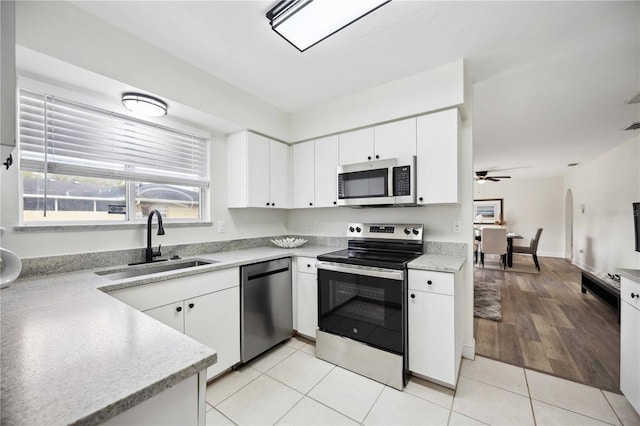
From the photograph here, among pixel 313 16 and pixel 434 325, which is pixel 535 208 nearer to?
pixel 434 325

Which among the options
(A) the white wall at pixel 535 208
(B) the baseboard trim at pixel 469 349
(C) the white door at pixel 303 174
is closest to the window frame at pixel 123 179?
(C) the white door at pixel 303 174

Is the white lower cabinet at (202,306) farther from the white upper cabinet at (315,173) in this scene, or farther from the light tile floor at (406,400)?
the white upper cabinet at (315,173)

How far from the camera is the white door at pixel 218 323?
1.79m

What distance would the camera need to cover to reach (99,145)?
6.23 ft

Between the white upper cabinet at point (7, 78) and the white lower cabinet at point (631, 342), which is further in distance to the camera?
the white lower cabinet at point (631, 342)

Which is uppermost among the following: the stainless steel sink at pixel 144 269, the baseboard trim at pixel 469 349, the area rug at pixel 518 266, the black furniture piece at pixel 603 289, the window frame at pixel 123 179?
the window frame at pixel 123 179

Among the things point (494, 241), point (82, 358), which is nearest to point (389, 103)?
point (82, 358)

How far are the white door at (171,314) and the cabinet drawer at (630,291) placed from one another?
2735 millimetres

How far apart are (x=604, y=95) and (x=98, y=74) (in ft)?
14.6

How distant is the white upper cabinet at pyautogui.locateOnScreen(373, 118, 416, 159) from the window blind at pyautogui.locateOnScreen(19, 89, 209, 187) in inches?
66.9

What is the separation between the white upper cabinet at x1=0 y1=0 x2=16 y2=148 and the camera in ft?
1.68

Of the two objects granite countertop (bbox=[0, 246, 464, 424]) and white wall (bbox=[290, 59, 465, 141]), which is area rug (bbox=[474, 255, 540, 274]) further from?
granite countertop (bbox=[0, 246, 464, 424])

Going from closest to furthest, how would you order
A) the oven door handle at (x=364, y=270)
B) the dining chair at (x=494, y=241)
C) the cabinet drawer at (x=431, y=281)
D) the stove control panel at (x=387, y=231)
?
the cabinet drawer at (x=431, y=281), the oven door handle at (x=364, y=270), the stove control panel at (x=387, y=231), the dining chair at (x=494, y=241)

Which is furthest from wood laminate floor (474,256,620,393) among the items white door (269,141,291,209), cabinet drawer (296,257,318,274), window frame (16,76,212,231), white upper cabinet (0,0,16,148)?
white upper cabinet (0,0,16,148)
